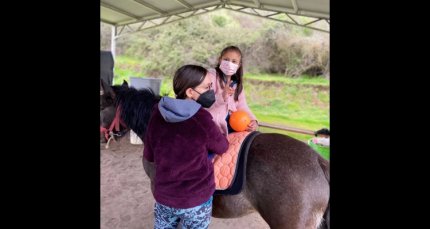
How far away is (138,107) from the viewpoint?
2105 millimetres

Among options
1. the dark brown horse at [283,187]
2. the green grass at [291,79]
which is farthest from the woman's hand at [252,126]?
the green grass at [291,79]

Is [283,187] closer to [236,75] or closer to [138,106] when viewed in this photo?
[236,75]

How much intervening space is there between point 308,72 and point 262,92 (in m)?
2.28

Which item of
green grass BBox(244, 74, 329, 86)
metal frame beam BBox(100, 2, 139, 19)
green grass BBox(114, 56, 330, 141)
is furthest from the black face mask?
green grass BBox(244, 74, 329, 86)

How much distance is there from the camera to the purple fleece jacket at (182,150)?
1.36 m

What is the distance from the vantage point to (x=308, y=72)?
12.3m

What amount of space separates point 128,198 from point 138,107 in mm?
2187

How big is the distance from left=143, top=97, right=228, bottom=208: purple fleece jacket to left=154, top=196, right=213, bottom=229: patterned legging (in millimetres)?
53

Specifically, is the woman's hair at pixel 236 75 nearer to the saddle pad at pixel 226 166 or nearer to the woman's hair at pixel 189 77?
the saddle pad at pixel 226 166

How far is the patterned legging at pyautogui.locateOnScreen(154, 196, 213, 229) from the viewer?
145cm

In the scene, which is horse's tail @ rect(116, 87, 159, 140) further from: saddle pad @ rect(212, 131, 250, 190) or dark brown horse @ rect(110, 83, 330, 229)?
dark brown horse @ rect(110, 83, 330, 229)

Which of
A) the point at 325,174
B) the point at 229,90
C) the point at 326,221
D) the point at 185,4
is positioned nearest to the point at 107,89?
the point at 229,90

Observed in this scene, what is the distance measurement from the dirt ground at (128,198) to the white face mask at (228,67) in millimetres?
1912
